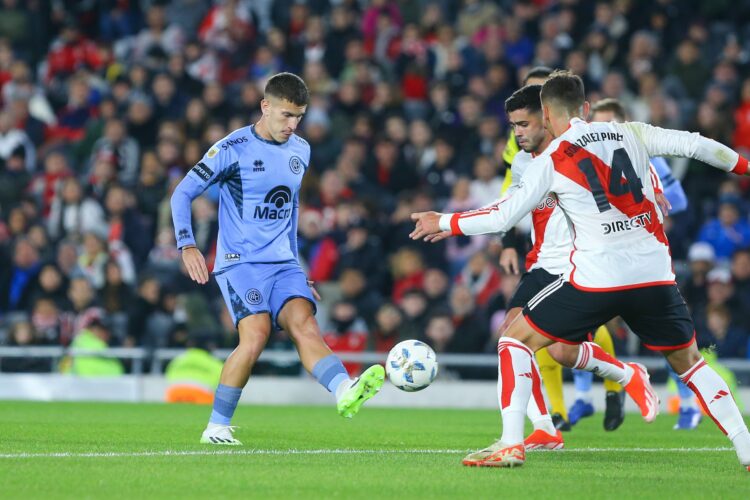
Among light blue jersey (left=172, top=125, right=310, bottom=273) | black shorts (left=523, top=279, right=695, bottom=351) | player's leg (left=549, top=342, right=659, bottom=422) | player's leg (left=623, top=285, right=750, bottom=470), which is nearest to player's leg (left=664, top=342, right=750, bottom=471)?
player's leg (left=623, top=285, right=750, bottom=470)

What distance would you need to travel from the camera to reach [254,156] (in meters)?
8.56

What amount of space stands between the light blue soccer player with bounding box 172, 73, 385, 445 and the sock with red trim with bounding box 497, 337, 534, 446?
53.0 inches

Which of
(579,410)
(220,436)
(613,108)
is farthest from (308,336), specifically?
(613,108)

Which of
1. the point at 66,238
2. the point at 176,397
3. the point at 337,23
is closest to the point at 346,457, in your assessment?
the point at 176,397

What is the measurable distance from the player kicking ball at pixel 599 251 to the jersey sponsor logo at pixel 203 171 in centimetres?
183

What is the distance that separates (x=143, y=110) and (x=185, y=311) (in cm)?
384

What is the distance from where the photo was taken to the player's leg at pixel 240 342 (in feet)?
27.5

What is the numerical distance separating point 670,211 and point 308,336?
3.60 metres

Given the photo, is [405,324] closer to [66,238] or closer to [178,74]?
[66,238]

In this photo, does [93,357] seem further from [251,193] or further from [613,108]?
[251,193]

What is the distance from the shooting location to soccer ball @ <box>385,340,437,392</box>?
836 cm

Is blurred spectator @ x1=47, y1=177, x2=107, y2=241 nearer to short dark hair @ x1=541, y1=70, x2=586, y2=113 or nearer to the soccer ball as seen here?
the soccer ball

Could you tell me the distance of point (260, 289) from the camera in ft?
27.9

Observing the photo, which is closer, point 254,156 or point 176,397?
point 254,156
